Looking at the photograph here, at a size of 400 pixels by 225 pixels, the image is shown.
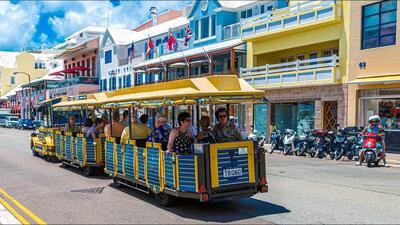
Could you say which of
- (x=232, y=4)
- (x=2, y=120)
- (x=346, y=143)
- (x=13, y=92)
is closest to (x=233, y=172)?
(x=346, y=143)

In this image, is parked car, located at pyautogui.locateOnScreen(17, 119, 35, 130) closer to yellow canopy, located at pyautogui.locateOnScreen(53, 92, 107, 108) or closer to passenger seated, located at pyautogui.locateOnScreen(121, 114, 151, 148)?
yellow canopy, located at pyautogui.locateOnScreen(53, 92, 107, 108)

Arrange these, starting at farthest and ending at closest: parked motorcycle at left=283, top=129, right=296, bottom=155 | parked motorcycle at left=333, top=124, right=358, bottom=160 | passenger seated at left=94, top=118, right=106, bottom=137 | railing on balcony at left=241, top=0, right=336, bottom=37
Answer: railing on balcony at left=241, top=0, right=336, bottom=37 → parked motorcycle at left=283, top=129, right=296, bottom=155 → parked motorcycle at left=333, top=124, right=358, bottom=160 → passenger seated at left=94, top=118, right=106, bottom=137

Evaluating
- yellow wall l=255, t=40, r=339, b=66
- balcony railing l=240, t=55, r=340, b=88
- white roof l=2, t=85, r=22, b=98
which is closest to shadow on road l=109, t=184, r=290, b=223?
balcony railing l=240, t=55, r=340, b=88

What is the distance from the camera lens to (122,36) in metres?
52.5

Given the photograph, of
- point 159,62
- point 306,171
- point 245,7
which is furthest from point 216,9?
point 306,171

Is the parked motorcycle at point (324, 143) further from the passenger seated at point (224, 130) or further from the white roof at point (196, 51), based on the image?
the white roof at point (196, 51)

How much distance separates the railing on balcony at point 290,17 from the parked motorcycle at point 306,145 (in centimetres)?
723

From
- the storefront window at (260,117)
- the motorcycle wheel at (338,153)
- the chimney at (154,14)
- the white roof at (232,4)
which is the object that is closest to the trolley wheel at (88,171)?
the motorcycle wheel at (338,153)

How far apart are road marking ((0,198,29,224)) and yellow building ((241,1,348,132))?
59.1ft

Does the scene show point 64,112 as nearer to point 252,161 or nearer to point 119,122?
point 119,122

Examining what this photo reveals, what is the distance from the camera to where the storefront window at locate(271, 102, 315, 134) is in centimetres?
2540

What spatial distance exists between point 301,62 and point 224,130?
57.8 ft

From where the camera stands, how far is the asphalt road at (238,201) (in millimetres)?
7805

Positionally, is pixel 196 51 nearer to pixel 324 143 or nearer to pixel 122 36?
pixel 324 143
